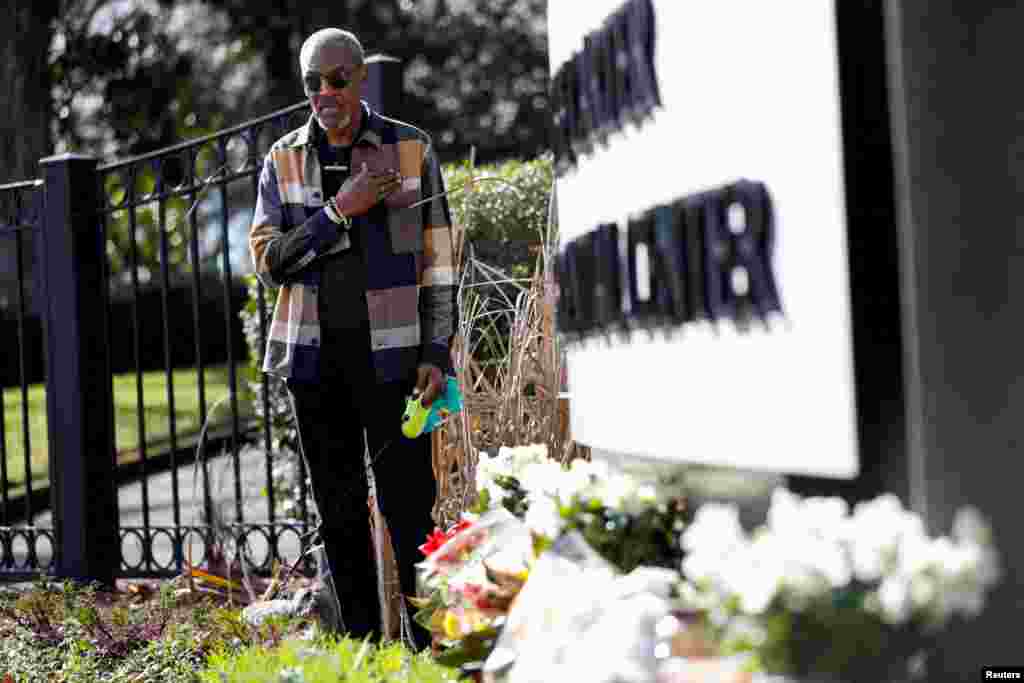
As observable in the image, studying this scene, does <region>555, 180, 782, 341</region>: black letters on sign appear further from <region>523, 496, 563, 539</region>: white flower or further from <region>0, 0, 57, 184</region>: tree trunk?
<region>0, 0, 57, 184</region>: tree trunk

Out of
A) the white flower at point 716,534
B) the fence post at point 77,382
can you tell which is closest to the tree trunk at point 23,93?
the fence post at point 77,382

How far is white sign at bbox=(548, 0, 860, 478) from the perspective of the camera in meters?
2.36

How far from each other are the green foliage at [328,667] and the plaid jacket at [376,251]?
876mm

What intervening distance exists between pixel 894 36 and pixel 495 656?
4.46ft

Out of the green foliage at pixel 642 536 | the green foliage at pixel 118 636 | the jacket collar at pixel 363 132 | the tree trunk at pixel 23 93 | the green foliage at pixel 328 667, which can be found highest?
the tree trunk at pixel 23 93

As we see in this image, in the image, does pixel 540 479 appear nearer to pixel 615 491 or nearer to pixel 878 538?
pixel 615 491

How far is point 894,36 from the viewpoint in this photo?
2.25 m

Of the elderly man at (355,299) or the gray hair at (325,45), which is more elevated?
the gray hair at (325,45)

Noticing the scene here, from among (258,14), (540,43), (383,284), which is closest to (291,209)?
(383,284)

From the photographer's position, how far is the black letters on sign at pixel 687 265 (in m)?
2.54

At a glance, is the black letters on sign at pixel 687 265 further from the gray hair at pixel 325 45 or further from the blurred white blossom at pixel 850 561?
the gray hair at pixel 325 45

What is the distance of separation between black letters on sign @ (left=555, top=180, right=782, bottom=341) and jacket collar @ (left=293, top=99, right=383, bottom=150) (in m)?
1.08

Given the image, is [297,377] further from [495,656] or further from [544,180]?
[544,180]

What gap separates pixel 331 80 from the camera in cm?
424
